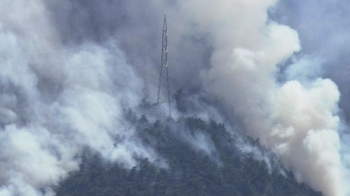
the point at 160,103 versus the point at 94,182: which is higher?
the point at 160,103

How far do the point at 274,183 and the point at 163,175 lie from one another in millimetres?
8302

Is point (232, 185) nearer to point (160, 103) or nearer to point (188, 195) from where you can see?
point (188, 195)

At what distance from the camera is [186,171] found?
86500mm

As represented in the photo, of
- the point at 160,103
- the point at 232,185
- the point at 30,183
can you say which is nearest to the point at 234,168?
the point at 232,185

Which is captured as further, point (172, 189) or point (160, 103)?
point (160, 103)

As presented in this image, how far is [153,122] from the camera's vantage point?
89938mm

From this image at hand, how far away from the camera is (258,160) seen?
295 feet

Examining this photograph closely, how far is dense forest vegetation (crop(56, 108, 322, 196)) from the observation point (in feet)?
275

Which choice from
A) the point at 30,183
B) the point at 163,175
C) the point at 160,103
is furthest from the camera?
the point at 160,103

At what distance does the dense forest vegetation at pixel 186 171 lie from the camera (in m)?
83.7

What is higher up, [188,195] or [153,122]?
[153,122]

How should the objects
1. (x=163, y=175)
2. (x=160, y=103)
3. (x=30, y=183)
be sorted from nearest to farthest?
(x=30, y=183), (x=163, y=175), (x=160, y=103)

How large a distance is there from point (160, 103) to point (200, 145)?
4.92m

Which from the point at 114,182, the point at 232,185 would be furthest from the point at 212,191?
the point at 114,182
